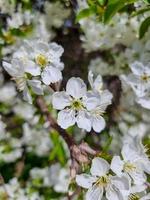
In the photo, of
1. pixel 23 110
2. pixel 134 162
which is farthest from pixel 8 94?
pixel 134 162

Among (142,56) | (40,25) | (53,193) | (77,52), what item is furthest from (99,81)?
(77,52)

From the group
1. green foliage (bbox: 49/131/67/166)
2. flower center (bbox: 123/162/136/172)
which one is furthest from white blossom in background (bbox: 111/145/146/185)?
green foliage (bbox: 49/131/67/166)

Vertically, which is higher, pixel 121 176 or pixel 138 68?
pixel 138 68

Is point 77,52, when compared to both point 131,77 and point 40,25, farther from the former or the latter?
point 131,77

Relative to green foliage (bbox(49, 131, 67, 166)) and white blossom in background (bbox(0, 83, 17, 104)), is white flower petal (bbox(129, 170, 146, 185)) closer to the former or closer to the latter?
green foliage (bbox(49, 131, 67, 166))

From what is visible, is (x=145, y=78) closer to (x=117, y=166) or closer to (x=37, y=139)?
(x=117, y=166)

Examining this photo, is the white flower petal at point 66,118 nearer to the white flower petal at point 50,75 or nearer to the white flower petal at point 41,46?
the white flower petal at point 50,75

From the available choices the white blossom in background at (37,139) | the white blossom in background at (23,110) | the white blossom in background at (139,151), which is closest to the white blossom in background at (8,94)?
the white blossom in background at (23,110)
